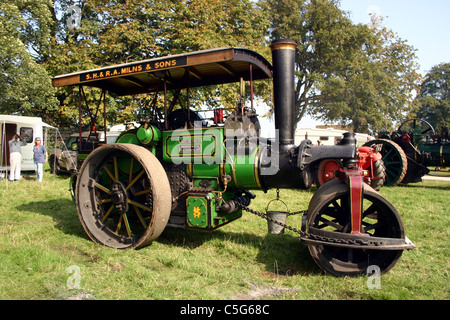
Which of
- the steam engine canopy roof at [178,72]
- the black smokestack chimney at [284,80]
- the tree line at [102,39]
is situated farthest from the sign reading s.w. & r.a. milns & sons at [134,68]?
the tree line at [102,39]

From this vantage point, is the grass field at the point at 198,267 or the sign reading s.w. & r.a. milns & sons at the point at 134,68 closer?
the grass field at the point at 198,267

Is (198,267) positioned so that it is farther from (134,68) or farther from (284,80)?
(134,68)

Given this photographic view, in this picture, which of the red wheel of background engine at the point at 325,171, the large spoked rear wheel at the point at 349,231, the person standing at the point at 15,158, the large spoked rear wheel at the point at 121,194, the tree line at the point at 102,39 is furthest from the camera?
the tree line at the point at 102,39

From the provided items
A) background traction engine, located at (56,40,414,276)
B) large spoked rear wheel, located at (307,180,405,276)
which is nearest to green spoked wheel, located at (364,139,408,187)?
background traction engine, located at (56,40,414,276)

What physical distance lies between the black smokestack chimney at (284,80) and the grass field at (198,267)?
1607 mm

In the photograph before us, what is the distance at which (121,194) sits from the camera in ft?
14.8

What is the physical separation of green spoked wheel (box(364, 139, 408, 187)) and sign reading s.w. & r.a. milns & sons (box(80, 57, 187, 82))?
8.37 meters

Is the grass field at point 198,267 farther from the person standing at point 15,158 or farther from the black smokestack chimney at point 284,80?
the person standing at point 15,158

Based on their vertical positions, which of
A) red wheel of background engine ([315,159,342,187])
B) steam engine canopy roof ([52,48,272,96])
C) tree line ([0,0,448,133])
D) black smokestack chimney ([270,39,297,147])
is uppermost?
tree line ([0,0,448,133])

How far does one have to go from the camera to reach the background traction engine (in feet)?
11.4

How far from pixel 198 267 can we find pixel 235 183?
3.70ft

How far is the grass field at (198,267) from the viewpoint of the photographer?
3119mm

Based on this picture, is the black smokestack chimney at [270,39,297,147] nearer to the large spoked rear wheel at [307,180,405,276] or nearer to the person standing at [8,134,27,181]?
the large spoked rear wheel at [307,180,405,276]
